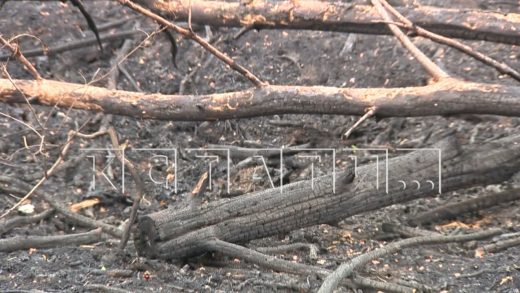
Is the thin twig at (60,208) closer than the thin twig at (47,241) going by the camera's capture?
No

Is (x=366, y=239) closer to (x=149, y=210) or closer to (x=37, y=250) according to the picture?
(x=149, y=210)

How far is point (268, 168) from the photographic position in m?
4.28

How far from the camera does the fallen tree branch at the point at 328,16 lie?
151 inches

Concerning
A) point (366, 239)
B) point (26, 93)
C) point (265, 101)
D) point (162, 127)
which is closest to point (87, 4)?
point (162, 127)

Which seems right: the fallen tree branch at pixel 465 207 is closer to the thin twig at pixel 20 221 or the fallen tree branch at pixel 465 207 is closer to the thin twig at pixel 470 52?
the thin twig at pixel 470 52

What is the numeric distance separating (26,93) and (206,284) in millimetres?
1509

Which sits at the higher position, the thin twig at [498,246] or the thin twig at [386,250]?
the thin twig at [386,250]

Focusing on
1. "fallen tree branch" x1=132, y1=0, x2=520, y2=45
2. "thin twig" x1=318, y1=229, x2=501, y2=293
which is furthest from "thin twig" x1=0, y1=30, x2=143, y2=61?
"thin twig" x1=318, y1=229, x2=501, y2=293

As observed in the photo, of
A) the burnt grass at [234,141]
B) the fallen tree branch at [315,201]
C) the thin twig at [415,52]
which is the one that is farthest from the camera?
the thin twig at [415,52]

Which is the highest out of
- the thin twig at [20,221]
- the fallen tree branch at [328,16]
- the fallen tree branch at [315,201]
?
the fallen tree branch at [328,16]

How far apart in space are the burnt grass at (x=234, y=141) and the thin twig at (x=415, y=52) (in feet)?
1.06

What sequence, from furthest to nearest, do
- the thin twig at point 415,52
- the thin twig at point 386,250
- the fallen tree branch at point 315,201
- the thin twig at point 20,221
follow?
1. the thin twig at point 20,221
2. the thin twig at point 415,52
3. the fallen tree branch at point 315,201
4. the thin twig at point 386,250

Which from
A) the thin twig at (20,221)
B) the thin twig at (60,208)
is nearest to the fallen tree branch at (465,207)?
the thin twig at (60,208)

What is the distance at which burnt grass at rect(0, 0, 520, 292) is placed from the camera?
9.60 feet
